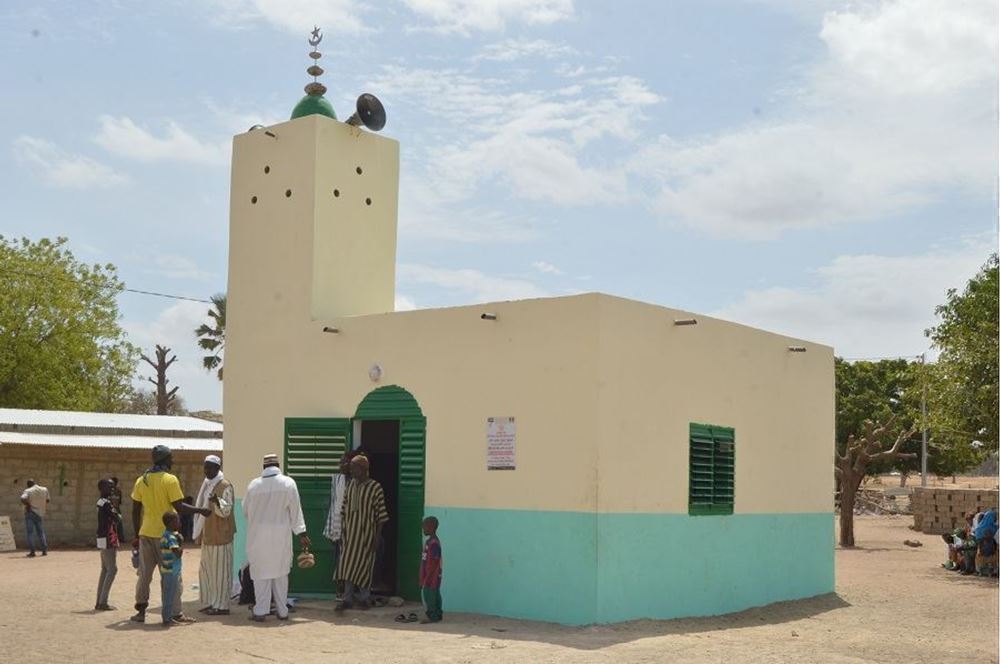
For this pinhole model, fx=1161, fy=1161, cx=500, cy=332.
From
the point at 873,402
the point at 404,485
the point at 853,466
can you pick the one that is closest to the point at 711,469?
the point at 404,485

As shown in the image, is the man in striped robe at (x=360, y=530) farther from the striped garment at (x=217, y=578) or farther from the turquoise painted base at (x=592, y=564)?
the striped garment at (x=217, y=578)

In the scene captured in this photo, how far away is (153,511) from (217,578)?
3.54ft

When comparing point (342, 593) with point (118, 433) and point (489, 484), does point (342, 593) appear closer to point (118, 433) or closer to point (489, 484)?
point (489, 484)

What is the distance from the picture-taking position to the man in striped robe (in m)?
11.3

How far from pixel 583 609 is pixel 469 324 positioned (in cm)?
301

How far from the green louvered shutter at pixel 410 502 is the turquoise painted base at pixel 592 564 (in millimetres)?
272

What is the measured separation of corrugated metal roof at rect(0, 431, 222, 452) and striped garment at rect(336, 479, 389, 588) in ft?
40.8

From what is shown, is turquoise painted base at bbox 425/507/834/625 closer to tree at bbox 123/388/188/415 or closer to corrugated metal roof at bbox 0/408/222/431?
corrugated metal roof at bbox 0/408/222/431

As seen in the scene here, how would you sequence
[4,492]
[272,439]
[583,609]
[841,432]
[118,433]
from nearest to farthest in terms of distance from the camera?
[583,609], [272,439], [4,492], [118,433], [841,432]

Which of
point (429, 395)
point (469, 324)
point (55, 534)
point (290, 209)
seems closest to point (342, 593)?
point (429, 395)

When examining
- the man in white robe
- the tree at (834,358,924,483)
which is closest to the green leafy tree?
the tree at (834,358,924,483)

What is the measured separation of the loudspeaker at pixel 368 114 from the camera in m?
13.5

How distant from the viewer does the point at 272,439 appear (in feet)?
42.8

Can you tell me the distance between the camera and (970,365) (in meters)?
19.0
